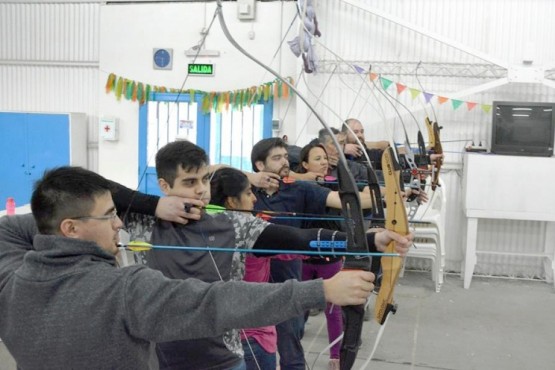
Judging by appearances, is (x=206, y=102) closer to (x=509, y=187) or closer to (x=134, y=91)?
(x=134, y=91)

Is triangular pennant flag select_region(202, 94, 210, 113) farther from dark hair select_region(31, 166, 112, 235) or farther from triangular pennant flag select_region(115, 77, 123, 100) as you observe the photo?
dark hair select_region(31, 166, 112, 235)

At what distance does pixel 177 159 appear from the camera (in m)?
1.76

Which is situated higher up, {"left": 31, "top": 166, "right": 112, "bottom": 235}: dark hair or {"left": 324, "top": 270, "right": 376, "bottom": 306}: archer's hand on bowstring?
{"left": 31, "top": 166, "right": 112, "bottom": 235}: dark hair

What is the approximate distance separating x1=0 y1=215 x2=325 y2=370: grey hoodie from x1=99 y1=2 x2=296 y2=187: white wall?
15.9 feet

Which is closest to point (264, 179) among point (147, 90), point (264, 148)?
point (264, 148)

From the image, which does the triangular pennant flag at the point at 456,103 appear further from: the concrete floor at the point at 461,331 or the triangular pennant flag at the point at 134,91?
the triangular pennant flag at the point at 134,91

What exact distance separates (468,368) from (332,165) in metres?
1.34

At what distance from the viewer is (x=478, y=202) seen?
502cm

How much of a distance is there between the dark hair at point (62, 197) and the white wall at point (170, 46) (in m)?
4.72

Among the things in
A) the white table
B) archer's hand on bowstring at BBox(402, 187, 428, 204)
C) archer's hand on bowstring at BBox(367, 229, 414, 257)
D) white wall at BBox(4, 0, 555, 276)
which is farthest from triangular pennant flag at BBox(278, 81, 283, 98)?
archer's hand on bowstring at BBox(367, 229, 414, 257)

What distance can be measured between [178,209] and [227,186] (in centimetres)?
43

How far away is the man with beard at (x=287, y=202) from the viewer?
2.38 metres

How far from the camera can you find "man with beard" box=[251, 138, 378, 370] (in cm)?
238

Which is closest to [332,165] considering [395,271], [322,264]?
[322,264]
